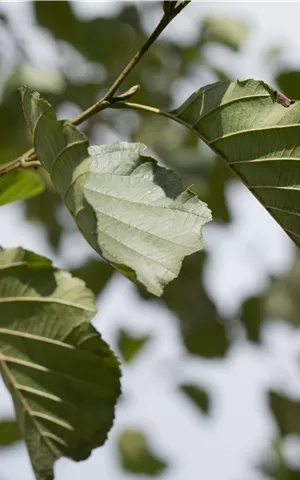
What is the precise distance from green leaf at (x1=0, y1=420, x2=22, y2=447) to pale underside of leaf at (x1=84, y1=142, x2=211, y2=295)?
204 cm

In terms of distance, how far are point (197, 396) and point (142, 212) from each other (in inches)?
103

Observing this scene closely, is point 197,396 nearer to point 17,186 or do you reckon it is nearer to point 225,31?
point 225,31

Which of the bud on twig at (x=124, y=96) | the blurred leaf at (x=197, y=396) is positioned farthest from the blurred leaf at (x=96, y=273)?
the bud on twig at (x=124, y=96)

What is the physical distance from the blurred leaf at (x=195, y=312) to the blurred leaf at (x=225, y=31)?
790 millimetres

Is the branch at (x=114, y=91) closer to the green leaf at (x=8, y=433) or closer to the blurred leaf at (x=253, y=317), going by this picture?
the green leaf at (x=8, y=433)

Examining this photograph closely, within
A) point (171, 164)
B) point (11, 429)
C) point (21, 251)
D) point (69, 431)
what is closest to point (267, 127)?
point (21, 251)

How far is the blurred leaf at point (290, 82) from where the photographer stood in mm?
1602

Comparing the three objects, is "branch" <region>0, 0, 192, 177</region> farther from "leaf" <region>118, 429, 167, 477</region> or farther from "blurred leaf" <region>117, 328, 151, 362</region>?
"leaf" <region>118, 429, 167, 477</region>

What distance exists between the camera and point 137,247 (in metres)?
0.78

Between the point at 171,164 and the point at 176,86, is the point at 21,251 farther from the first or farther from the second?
the point at 176,86

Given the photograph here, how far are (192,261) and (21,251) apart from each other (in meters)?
2.02

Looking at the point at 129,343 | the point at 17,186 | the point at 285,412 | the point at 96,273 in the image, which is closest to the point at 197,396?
the point at 129,343

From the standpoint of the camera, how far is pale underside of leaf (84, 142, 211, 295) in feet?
2.52

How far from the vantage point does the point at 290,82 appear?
5.37 ft
